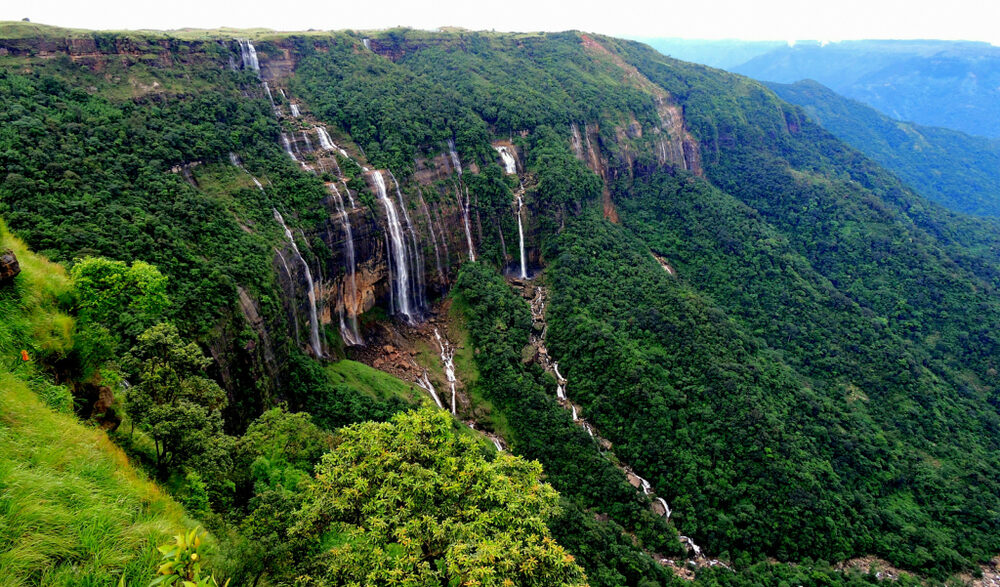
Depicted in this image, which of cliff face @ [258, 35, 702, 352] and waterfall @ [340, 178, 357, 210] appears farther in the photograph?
waterfall @ [340, 178, 357, 210]

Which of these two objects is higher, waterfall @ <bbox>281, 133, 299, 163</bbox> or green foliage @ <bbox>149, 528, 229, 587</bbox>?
waterfall @ <bbox>281, 133, 299, 163</bbox>

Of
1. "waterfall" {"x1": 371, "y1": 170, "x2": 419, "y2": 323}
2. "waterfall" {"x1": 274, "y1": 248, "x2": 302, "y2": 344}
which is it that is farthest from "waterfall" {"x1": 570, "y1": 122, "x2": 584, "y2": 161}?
"waterfall" {"x1": 274, "y1": 248, "x2": 302, "y2": 344}

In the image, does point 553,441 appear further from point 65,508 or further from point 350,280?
point 65,508

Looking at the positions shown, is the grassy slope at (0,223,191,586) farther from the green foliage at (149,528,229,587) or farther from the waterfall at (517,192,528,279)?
the waterfall at (517,192,528,279)

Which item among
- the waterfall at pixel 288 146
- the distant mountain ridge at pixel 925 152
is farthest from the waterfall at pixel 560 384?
the distant mountain ridge at pixel 925 152

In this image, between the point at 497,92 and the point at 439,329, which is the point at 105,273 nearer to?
the point at 439,329

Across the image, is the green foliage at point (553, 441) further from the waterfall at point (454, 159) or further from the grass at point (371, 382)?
the waterfall at point (454, 159)

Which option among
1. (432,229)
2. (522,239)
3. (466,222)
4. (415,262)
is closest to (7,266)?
(415,262)
